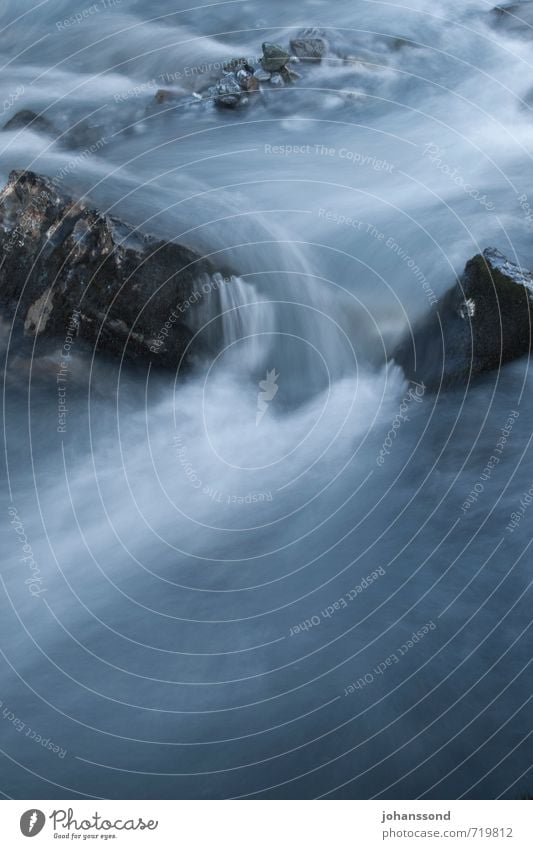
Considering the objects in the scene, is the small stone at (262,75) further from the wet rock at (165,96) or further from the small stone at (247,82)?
the wet rock at (165,96)

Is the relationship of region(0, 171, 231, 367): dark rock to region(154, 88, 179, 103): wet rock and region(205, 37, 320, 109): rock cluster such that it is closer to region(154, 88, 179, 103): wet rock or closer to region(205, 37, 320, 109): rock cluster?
region(154, 88, 179, 103): wet rock

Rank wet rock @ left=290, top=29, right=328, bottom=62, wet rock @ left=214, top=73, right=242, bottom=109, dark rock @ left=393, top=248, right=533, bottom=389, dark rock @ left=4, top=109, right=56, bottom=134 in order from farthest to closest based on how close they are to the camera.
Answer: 1. wet rock @ left=290, top=29, right=328, bottom=62
2. dark rock @ left=4, top=109, right=56, bottom=134
3. wet rock @ left=214, top=73, right=242, bottom=109
4. dark rock @ left=393, top=248, right=533, bottom=389

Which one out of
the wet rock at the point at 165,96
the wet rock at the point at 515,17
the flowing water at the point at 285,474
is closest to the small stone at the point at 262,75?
the flowing water at the point at 285,474

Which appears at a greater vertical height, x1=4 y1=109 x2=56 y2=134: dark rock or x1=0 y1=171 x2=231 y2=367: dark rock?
x1=4 y1=109 x2=56 y2=134: dark rock

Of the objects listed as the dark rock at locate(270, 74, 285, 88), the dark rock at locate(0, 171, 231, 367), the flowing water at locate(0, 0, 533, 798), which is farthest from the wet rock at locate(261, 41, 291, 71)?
the dark rock at locate(0, 171, 231, 367)

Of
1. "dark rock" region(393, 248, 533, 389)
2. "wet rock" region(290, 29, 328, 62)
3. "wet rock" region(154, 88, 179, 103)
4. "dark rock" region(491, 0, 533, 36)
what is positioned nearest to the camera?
"dark rock" region(393, 248, 533, 389)

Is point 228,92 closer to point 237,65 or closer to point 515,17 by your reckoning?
point 237,65
